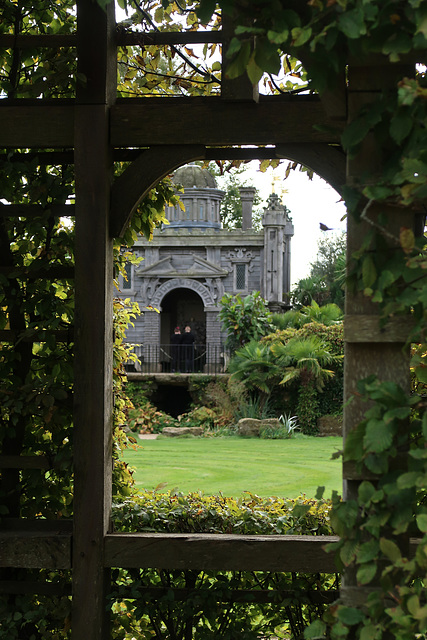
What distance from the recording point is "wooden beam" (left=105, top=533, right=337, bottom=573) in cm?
412

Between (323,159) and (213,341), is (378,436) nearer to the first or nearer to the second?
(323,159)

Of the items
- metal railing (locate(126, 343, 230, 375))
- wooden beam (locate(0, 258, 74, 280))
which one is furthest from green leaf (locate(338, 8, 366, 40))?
metal railing (locate(126, 343, 230, 375))

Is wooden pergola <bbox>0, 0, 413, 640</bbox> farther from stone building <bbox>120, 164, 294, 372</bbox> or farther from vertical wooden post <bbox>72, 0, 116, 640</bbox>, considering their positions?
stone building <bbox>120, 164, 294, 372</bbox>

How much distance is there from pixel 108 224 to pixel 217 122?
2.74 feet

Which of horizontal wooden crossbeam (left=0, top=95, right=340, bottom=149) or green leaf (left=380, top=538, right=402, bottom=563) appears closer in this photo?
green leaf (left=380, top=538, right=402, bottom=563)

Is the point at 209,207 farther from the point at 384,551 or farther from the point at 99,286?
the point at 384,551

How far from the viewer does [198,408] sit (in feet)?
63.6

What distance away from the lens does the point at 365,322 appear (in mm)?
2645

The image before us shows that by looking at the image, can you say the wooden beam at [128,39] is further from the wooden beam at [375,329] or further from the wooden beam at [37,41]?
the wooden beam at [375,329]

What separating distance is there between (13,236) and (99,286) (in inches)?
38.0

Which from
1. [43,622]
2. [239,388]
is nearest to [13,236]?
[43,622]

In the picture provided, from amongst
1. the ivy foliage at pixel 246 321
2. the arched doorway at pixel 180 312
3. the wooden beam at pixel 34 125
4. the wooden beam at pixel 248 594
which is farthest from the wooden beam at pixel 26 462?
the arched doorway at pixel 180 312

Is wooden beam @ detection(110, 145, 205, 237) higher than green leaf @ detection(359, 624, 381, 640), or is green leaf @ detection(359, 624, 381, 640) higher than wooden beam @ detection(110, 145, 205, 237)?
wooden beam @ detection(110, 145, 205, 237)

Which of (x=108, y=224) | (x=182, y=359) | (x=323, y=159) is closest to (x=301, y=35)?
(x=323, y=159)
